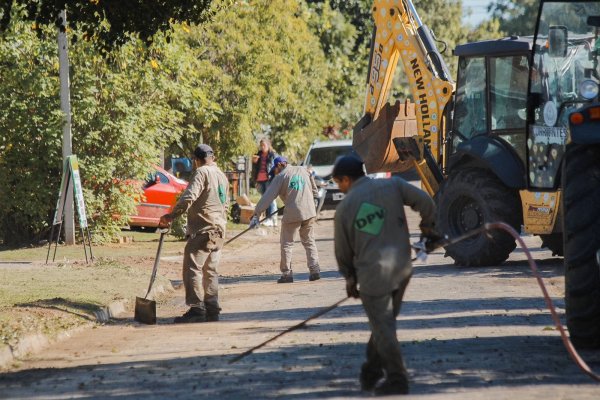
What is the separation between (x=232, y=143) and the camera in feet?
107

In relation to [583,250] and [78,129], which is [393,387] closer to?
[583,250]

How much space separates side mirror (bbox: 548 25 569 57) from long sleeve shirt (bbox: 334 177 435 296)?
488 cm

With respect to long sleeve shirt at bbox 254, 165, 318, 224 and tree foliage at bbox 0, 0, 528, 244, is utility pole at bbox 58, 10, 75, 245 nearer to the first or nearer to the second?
tree foliage at bbox 0, 0, 528, 244

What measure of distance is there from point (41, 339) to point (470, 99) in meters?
9.12

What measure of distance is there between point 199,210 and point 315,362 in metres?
4.65

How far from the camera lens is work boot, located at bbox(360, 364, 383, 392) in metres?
8.53

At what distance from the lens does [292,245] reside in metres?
18.4

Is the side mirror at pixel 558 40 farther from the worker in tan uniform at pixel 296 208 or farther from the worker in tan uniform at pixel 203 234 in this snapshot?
the worker in tan uniform at pixel 296 208

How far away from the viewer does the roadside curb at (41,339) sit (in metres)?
11.0

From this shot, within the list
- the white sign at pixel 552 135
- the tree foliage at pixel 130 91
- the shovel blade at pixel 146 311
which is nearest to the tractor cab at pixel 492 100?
the white sign at pixel 552 135

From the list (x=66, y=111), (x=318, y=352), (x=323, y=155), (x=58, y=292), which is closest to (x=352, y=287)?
(x=318, y=352)

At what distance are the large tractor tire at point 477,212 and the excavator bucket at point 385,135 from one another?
254 centimetres

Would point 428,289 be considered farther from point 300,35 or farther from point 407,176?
point 407,176

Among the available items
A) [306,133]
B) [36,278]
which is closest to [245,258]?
[36,278]
